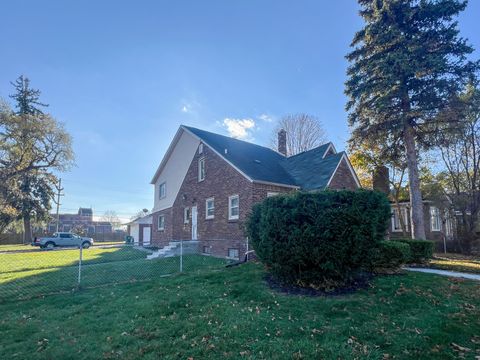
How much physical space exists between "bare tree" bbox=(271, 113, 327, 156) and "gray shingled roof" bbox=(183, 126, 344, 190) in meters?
11.9

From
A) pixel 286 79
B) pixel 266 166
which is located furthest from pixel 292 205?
pixel 286 79

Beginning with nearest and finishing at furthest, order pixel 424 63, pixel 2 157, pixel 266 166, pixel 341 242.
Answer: pixel 341 242 → pixel 424 63 → pixel 266 166 → pixel 2 157

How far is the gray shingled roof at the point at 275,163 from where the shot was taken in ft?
45.9

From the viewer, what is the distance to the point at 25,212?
35.6 metres

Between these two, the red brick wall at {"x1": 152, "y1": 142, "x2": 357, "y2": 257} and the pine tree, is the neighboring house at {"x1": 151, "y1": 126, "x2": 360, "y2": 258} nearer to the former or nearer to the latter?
the red brick wall at {"x1": 152, "y1": 142, "x2": 357, "y2": 257}

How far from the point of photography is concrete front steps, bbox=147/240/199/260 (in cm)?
1473

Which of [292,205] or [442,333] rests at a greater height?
[292,205]

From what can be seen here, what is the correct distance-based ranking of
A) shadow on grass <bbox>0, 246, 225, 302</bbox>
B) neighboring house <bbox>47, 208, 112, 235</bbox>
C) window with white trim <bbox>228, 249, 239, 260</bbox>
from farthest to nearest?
neighboring house <bbox>47, 208, 112, 235</bbox> < window with white trim <bbox>228, 249, 239, 260</bbox> < shadow on grass <bbox>0, 246, 225, 302</bbox>

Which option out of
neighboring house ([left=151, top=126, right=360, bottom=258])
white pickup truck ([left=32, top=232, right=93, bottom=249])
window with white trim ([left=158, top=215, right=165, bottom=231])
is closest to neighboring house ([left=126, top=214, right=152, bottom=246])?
white pickup truck ([left=32, top=232, right=93, bottom=249])

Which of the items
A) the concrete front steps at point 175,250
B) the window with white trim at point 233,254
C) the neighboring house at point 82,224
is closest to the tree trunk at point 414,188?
the window with white trim at point 233,254

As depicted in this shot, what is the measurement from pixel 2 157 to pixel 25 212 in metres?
9.13

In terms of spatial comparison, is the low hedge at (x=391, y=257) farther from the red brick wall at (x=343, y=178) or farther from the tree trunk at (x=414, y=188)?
the tree trunk at (x=414, y=188)

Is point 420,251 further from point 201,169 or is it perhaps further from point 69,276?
point 69,276

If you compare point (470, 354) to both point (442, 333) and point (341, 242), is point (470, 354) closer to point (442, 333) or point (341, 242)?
point (442, 333)
